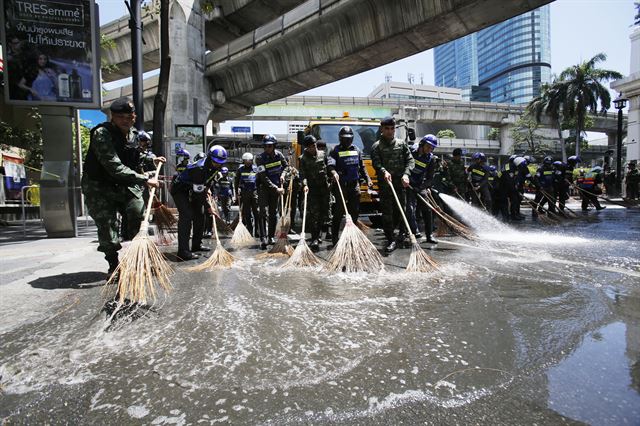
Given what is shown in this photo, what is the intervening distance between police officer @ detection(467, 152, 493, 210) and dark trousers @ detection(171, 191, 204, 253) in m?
6.59

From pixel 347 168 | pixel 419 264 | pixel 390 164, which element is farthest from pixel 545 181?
pixel 419 264

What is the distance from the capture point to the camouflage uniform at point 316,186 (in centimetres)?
605

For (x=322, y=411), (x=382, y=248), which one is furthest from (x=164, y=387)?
(x=382, y=248)

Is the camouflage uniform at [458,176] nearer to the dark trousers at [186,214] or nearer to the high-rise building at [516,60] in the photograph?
the dark trousers at [186,214]

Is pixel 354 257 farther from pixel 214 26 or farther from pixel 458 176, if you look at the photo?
pixel 214 26

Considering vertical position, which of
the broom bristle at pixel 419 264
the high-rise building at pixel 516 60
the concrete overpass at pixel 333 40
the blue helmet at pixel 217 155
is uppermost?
the high-rise building at pixel 516 60

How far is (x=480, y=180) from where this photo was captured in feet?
31.6

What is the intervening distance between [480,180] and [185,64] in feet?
43.0

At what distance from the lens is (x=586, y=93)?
1388 inches

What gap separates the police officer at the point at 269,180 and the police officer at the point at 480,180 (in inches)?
207

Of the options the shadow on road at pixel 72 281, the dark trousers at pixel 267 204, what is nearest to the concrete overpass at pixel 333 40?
the dark trousers at pixel 267 204

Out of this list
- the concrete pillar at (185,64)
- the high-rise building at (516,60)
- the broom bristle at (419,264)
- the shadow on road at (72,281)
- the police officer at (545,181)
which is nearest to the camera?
the shadow on road at (72,281)

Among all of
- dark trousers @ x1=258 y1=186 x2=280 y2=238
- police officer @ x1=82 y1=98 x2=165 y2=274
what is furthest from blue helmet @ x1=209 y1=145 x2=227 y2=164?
police officer @ x1=82 y1=98 x2=165 y2=274

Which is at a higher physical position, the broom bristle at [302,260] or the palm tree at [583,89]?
the palm tree at [583,89]
